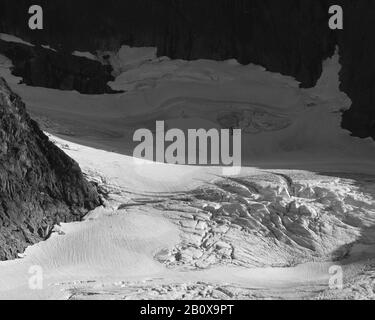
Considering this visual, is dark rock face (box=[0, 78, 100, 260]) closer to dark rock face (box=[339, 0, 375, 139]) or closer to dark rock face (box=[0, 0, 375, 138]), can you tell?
dark rock face (box=[339, 0, 375, 139])

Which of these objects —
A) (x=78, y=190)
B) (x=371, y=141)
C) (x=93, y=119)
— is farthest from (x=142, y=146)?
(x=371, y=141)

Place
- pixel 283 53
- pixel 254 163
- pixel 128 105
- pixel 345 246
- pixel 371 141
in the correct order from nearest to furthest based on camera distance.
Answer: pixel 345 246 < pixel 254 163 < pixel 371 141 < pixel 128 105 < pixel 283 53

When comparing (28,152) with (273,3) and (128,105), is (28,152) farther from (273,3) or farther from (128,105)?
(273,3)

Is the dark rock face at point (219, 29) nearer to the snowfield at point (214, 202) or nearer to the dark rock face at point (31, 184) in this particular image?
the snowfield at point (214, 202)

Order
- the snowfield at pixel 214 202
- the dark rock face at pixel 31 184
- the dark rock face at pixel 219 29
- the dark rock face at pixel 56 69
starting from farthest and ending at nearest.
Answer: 1. the dark rock face at pixel 56 69
2. the dark rock face at pixel 219 29
3. the dark rock face at pixel 31 184
4. the snowfield at pixel 214 202

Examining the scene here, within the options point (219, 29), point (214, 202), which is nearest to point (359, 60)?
point (219, 29)

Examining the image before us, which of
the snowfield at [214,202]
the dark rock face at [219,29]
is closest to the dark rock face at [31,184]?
the snowfield at [214,202]

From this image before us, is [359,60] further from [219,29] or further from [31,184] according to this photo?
[31,184]
